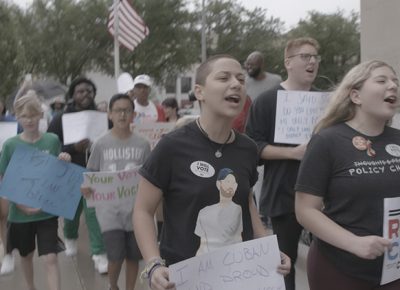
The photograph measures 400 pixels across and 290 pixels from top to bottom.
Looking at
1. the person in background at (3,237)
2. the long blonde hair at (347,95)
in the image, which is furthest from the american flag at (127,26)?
the long blonde hair at (347,95)

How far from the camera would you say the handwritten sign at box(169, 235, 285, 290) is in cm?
214

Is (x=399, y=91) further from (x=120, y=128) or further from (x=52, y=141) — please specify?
(x=52, y=141)

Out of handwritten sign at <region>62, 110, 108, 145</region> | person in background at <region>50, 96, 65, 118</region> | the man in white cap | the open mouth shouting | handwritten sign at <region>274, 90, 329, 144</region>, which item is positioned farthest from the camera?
person in background at <region>50, 96, 65, 118</region>

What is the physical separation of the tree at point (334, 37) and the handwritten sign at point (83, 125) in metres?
37.3

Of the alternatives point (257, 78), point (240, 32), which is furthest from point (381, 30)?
point (240, 32)

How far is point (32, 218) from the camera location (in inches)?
175

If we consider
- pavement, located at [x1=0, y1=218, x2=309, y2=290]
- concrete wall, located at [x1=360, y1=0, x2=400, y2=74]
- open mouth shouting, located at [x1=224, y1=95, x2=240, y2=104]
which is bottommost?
pavement, located at [x1=0, y1=218, x2=309, y2=290]

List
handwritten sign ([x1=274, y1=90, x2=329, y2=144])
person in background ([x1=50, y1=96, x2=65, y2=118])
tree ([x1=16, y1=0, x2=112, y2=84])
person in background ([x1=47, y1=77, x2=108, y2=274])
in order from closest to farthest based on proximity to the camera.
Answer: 1. handwritten sign ([x1=274, y1=90, x2=329, y2=144])
2. person in background ([x1=47, y1=77, x2=108, y2=274])
3. person in background ([x1=50, y1=96, x2=65, y2=118])
4. tree ([x1=16, y1=0, x2=112, y2=84])

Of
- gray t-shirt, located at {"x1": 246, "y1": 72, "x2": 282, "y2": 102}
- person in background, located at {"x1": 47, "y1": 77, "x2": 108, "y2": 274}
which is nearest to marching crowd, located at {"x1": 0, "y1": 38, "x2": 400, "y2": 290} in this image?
person in background, located at {"x1": 47, "y1": 77, "x2": 108, "y2": 274}

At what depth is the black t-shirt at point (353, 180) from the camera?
2441 mm

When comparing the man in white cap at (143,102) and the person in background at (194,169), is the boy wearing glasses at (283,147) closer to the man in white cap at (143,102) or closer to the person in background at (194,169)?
the person in background at (194,169)

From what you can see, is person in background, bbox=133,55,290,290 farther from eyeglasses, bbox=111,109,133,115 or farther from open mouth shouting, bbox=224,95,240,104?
eyeglasses, bbox=111,109,133,115

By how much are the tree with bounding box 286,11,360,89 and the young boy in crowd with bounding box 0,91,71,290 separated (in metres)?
38.3

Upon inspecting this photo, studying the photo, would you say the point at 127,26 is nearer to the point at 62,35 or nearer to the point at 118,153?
the point at 118,153
